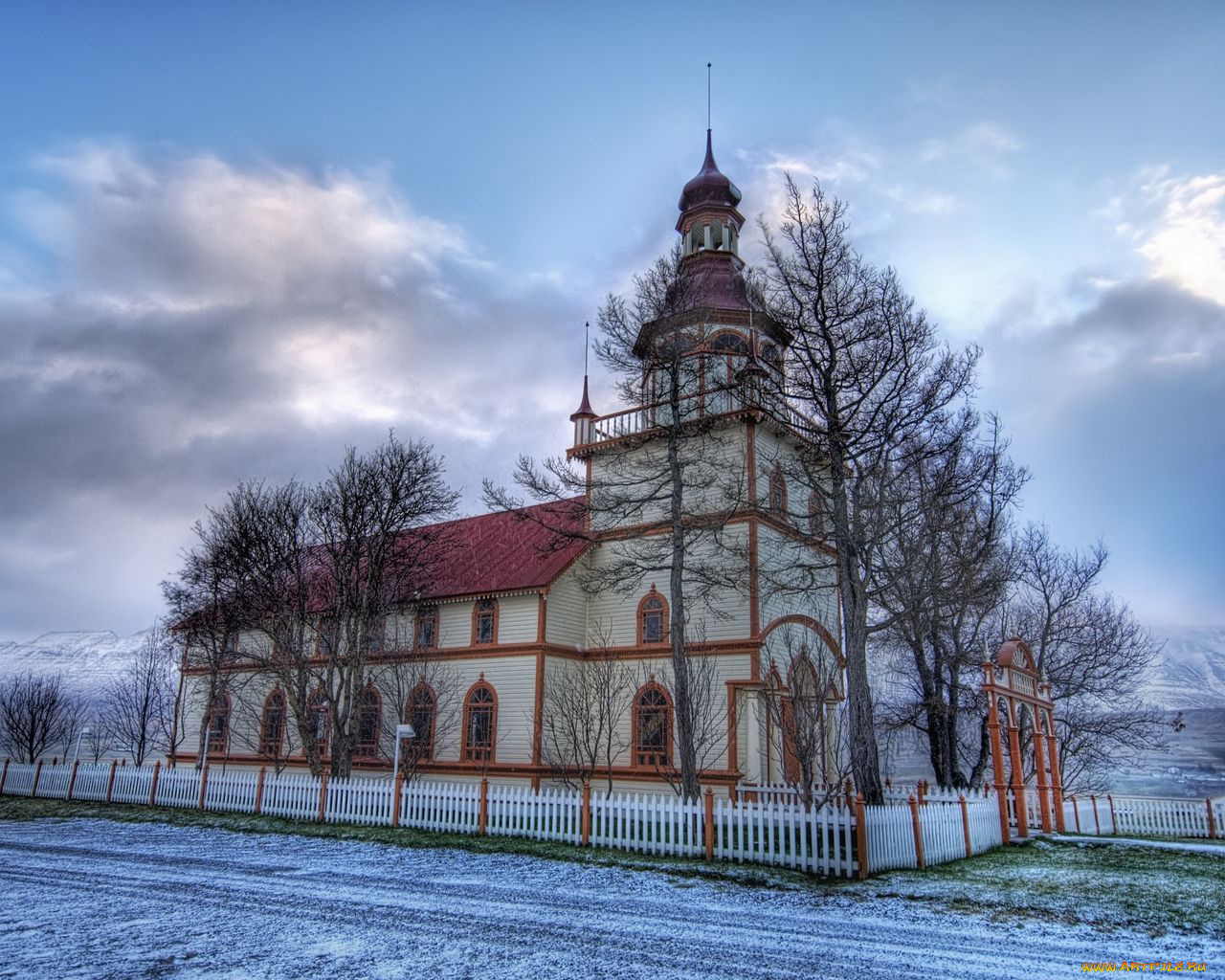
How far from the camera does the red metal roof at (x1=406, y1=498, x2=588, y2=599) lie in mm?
25984

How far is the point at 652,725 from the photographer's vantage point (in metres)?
24.0

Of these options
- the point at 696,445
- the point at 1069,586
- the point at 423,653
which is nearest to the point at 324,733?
the point at 423,653

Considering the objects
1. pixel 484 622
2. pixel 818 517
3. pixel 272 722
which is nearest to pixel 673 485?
pixel 818 517

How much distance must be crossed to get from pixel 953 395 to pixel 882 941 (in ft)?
39.2

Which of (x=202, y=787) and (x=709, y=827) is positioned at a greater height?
(x=709, y=827)

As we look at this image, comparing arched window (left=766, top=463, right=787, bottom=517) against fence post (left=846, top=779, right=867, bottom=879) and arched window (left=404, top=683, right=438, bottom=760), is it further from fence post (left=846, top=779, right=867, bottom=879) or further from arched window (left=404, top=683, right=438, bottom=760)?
arched window (left=404, top=683, right=438, bottom=760)

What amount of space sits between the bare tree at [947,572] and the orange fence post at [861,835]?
455 cm

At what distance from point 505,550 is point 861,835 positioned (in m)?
18.3

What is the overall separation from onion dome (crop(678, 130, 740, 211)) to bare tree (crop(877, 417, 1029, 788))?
1231 centimetres

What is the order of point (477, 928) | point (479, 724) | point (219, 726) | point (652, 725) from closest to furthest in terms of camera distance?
point (477, 928)
point (652, 725)
point (479, 724)
point (219, 726)

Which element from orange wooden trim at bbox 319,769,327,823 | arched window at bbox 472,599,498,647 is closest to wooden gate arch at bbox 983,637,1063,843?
arched window at bbox 472,599,498,647

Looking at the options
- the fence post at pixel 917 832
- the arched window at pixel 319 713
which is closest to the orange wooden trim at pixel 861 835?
the fence post at pixel 917 832

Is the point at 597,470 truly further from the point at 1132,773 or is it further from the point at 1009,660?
the point at 1132,773

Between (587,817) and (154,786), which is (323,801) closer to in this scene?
(154,786)
